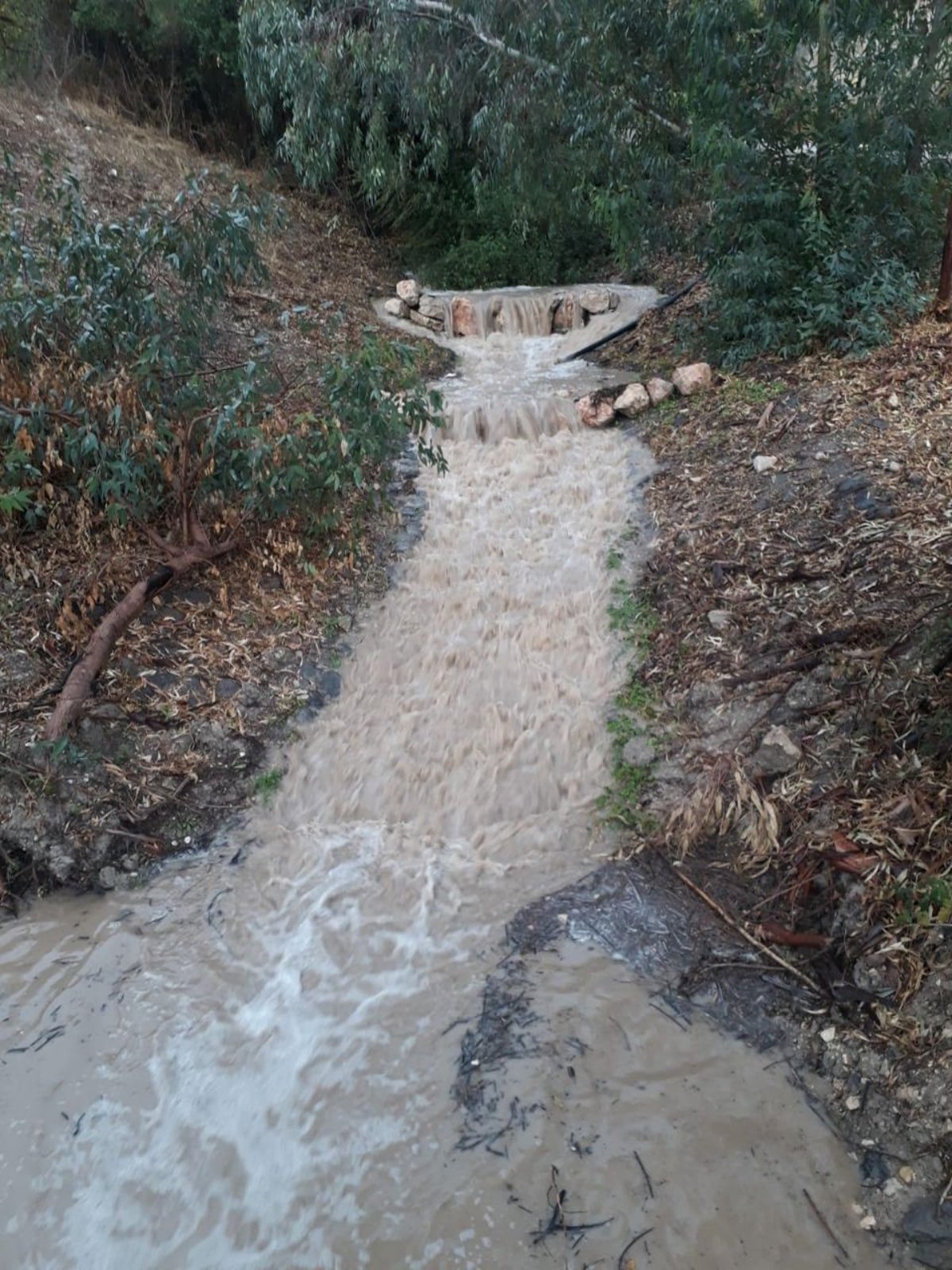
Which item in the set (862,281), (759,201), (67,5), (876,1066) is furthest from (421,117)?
(876,1066)

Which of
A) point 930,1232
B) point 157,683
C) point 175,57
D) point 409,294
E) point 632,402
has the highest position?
point 175,57

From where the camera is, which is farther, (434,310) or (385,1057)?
(434,310)

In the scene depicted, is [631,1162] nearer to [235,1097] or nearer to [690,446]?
[235,1097]

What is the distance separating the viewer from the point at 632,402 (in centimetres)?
806

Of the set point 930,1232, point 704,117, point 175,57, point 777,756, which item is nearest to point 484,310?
point 704,117

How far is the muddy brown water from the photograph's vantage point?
2975 mm

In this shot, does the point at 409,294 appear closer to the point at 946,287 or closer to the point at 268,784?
the point at 946,287

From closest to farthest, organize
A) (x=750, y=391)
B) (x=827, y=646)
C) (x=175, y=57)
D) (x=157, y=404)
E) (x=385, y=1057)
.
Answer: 1. (x=385, y=1057)
2. (x=827, y=646)
3. (x=157, y=404)
4. (x=750, y=391)
5. (x=175, y=57)

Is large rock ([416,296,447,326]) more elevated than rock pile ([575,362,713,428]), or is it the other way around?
large rock ([416,296,447,326])

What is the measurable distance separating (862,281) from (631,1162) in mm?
7196

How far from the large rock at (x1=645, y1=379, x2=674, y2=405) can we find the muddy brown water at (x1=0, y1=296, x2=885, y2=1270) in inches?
136

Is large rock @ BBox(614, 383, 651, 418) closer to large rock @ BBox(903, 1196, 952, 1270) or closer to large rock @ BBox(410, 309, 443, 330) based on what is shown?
large rock @ BBox(410, 309, 443, 330)

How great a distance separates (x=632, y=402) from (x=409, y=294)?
182 inches

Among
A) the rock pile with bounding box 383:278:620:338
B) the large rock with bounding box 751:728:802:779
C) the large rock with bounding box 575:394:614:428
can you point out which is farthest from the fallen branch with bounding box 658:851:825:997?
the rock pile with bounding box 383:278:620:338
